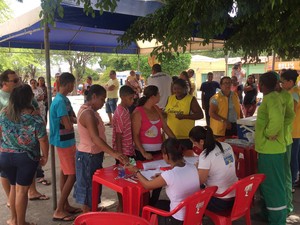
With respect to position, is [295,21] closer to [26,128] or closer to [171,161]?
[171,161]

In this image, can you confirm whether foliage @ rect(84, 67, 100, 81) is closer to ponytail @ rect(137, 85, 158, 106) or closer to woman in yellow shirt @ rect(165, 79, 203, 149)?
woman in yellow shirt @ rect(165, 79, 203, 149)

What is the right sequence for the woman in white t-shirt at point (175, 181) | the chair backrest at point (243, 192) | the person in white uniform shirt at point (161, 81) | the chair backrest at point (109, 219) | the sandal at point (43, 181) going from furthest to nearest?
the person in white uniform shirt at point (161, 81) → the sandal at point (43, 181) → the chair backrest at point (243, 192) → the woman in white t-shirt at point (175, 181) → the chair backrest at point (109, 219)

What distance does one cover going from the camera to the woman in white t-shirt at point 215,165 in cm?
256

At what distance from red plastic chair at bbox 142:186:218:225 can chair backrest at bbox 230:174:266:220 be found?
0.94 feet

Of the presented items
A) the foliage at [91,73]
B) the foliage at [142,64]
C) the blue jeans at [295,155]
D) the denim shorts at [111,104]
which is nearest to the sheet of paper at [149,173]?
the blue jeans at [295,155]

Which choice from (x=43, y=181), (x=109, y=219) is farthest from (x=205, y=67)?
(x=109, y=219)

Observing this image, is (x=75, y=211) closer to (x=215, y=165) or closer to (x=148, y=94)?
(x=148, y=94)

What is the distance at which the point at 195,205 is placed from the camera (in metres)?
2.24

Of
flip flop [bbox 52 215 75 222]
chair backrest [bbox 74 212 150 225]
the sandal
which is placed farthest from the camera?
the sandal

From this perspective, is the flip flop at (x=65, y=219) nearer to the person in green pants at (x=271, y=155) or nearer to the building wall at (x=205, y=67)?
the person in green pants at (x=271, y=155)

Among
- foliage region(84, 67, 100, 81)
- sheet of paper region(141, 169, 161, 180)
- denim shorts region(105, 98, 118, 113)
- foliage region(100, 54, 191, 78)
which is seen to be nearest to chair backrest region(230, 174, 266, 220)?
sheet of paper region(141, 169, 161, 180)

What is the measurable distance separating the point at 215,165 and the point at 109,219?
43.0 inches

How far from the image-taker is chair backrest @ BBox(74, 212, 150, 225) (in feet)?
5.87

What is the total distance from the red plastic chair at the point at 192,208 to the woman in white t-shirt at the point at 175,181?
70 mm
